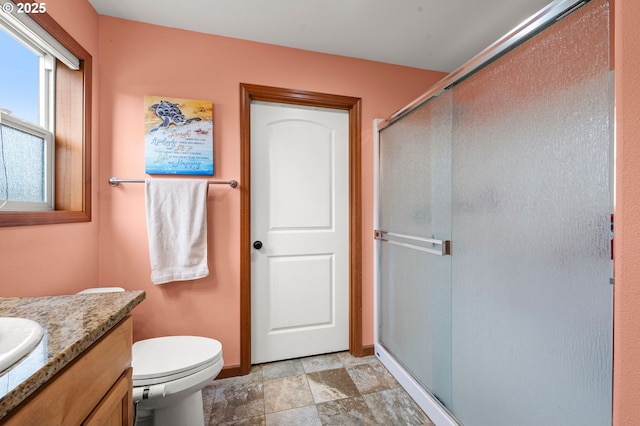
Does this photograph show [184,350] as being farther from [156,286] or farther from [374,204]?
[374,204]

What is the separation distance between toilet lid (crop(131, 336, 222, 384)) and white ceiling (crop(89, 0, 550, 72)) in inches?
72.1

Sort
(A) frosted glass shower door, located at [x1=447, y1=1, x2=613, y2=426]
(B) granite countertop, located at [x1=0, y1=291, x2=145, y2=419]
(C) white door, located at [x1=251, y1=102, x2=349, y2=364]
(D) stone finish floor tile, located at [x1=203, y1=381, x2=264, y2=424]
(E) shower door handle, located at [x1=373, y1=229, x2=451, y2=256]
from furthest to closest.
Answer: (C) white door, located at [x1=251, y1=102, x2=349, y2=364] < (D) stone finish floor tile, located at [x1=203, y1=381, x2=264, y2=424] < (E) shower door handle, located at [x1=373, y1=229, x2=451, y2=256] < (A) frosted glass shower door, located at [x1=447, y1=1, x2=613, y2=426] < (B) granite countertop, located at [x1=0, y1=291, x2=145, y2=419]

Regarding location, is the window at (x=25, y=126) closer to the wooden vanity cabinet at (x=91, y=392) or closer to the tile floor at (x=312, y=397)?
the wooden vanity cabinet at (x=91, y=392)

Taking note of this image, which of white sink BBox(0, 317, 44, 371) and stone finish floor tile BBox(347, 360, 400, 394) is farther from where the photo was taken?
stone finish floor tile BBox(347, 360, 400, 394)

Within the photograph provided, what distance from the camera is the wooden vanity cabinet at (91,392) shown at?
1.48ft

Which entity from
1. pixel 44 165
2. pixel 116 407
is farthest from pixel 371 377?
pixel 44 165

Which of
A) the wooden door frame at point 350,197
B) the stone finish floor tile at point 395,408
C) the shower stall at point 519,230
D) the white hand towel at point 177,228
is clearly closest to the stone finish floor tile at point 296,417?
the stone finish floor tile at point 395,408

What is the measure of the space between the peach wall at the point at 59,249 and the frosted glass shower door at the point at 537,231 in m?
1.84

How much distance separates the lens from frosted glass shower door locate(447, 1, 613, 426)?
73 cm

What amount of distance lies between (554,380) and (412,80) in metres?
2.09

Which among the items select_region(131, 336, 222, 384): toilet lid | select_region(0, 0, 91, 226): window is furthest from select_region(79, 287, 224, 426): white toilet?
select_region(0, 0, 91, 226): window

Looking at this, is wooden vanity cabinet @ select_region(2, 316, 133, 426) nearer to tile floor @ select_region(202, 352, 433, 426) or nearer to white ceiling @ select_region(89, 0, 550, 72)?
tile floor @ select_region(202, 352, 433, 426)

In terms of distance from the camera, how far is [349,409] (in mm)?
1454

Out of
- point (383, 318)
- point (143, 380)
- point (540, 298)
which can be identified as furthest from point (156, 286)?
point (540, 298)
